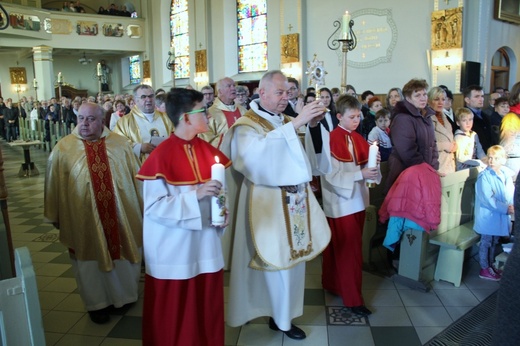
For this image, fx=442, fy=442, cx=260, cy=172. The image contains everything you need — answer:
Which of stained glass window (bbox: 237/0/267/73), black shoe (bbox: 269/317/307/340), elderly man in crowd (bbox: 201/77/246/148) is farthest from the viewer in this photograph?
stained glass window (bbox: 237/0/267/73)

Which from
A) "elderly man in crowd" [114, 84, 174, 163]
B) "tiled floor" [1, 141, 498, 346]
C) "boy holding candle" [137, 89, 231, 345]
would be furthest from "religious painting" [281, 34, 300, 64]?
"boy holding candle" [137, 89, 231, 345]

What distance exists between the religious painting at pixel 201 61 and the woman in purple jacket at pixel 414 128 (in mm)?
14274

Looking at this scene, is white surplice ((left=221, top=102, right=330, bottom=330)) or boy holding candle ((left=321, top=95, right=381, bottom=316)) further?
boy holding candle ((left=321, top=95, right=381, bottom=316))

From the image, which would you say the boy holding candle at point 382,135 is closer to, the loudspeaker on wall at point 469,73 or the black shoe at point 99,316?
the black shoe at point 99,316

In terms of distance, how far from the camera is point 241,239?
9.84ft

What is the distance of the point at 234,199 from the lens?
3.12 metres

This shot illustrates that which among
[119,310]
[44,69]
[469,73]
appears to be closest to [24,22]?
[44,69]

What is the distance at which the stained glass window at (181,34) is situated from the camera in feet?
63.4

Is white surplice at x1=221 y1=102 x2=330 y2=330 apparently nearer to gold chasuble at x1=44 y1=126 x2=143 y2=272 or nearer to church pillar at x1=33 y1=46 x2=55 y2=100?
gold chasuble at x1=44 y1=126 x2=143 y2=272

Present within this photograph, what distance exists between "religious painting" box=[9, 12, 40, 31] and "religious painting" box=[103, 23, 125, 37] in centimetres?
318

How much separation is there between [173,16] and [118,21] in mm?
2967

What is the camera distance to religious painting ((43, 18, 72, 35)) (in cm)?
1942

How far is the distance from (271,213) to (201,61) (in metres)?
15.6

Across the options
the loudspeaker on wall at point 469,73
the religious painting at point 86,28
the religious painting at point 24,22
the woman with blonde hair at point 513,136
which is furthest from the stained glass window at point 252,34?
the woman with blonde hair at point 513,136
